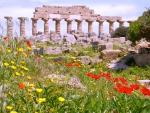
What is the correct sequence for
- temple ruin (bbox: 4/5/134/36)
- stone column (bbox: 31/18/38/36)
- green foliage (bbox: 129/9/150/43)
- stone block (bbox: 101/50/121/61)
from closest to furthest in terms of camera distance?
green foliage (bbox: 129/9/150/43) → stone block (bbox: 101/50/121/61) → temple ruin (bbox: 4/5/134/36) → stone column (bbox: 31/18/38/36)

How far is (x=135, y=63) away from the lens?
2072 cm

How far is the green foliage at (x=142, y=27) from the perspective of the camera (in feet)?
68.1

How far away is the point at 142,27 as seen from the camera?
21.0m

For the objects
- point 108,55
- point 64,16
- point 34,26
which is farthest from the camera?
point 64,16

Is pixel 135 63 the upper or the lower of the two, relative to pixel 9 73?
lower

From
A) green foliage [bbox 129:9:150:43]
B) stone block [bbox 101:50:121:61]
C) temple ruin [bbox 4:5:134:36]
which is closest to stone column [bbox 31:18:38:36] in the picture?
temple ruin [bbox 4:5:134:36]

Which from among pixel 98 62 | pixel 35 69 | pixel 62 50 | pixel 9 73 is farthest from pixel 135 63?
pixel 9 73

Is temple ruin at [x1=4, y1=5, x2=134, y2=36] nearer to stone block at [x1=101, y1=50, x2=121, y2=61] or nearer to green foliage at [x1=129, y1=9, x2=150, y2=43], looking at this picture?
stone block at [x1=101, y1=50, x2=121, y2=61]

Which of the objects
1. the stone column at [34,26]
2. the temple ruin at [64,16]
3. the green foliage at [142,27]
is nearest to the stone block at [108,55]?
the green foliage at [142,27]

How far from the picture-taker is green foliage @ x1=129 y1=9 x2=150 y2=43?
2076cm

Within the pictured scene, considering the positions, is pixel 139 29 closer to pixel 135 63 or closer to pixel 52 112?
pixel 135 63

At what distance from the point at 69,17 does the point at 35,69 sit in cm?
3656

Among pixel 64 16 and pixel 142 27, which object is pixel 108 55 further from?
pixel 64 16

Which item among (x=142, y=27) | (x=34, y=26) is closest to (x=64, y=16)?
(x=34, y=26)
